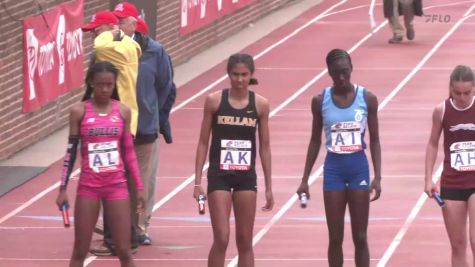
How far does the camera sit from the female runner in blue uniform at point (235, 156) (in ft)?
36.7

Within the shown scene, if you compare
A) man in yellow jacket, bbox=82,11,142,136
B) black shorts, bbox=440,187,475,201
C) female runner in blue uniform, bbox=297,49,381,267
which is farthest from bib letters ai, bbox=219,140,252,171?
man in yellow jacket, bbox=82,11,142,136

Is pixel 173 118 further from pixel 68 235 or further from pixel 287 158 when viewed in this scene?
pixel 68 235

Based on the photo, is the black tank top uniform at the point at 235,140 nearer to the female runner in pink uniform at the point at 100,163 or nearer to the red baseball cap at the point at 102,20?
the female runner in pink uniform at the point at 100,163

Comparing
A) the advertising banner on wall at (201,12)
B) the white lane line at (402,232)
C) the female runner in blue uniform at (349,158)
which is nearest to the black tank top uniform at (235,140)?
the female runner in blue uniform at (349,158)

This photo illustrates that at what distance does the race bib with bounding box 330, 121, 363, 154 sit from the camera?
11.3 meters

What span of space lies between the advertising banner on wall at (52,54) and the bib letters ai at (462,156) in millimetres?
9725

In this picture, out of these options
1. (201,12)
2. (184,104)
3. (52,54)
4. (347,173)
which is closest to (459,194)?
(347,173)

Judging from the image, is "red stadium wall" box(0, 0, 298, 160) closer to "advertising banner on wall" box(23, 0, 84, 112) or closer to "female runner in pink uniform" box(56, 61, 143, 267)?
"advertising banner on wall" box(23, 0, 84, 112)

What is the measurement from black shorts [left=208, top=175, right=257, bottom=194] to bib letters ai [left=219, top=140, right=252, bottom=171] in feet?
0.25

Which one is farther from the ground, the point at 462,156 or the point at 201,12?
the point at 462,156

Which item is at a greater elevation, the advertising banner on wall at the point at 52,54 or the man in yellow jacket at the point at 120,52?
the man in yellow jacket at the point at 120,52

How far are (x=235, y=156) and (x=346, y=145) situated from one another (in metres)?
0.86

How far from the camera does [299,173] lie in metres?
18.5

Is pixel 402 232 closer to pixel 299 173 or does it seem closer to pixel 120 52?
pixel 120 52
